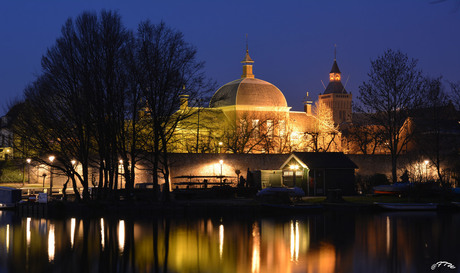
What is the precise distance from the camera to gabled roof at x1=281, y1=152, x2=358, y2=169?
52.4m

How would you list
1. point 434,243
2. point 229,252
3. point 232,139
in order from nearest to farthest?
point 229,252 → point 434,243 → point 232,139

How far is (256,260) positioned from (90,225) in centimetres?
1443

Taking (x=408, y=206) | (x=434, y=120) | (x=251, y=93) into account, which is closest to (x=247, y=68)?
(x=251, y=93)

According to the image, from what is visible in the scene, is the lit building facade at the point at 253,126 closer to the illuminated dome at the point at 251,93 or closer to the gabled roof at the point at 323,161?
the illuminated dome at the point at 251,93

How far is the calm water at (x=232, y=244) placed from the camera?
829 inches

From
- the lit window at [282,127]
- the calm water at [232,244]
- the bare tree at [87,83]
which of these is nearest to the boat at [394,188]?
the calm water at [232,244]

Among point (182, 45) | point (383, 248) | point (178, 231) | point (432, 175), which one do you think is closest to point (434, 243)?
point (383, 248)

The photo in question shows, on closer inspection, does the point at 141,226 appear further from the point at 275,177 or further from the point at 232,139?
the point at 232,139

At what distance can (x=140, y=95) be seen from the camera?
144 ft

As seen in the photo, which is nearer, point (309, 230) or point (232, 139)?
point (309, 230)

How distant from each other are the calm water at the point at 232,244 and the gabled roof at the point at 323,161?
14657mm

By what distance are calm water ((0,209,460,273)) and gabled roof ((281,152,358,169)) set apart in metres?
14.7

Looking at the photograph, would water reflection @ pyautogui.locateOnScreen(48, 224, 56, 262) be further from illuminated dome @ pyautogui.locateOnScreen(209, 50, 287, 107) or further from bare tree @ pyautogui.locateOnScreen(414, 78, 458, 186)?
illuminated dome @ pyautogui.locateOnScreen(209, 50, 287, 107)

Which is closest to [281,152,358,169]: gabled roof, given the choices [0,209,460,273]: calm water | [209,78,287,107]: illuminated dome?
[0,209,460,273]: calm water
